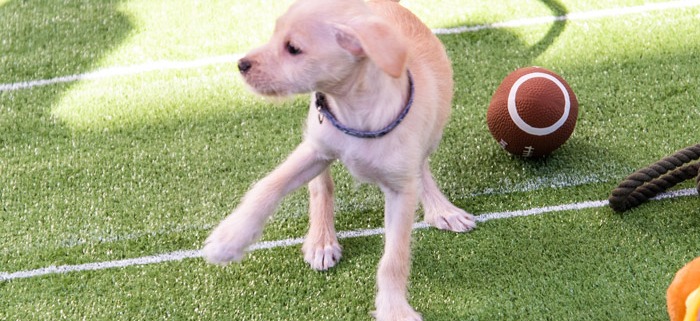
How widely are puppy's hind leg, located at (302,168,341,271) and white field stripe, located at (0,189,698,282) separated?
0.12 meters

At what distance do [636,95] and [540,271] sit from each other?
127 cm

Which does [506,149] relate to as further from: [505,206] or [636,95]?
[636,95]

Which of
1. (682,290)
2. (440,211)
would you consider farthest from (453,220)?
(682,290)

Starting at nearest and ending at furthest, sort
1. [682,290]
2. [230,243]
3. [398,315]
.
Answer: [682,290] < [230,243] < [398,315]

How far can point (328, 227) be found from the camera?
10.1ft

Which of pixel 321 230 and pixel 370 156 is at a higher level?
pixel 370 156

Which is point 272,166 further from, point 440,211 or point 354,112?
point 354,112

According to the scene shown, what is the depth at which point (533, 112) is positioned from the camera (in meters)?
3.18

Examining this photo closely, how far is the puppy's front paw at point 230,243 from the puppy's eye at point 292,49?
0.63m

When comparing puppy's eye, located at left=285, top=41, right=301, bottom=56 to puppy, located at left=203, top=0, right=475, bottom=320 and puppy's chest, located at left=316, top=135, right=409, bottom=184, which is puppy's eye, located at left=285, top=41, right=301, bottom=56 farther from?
puppy's chest, located at left=316, top=135, right=409, bottom=184

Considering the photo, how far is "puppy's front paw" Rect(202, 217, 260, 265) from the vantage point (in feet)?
8.37

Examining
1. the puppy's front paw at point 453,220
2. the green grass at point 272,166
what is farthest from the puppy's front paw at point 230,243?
the puppy's front paw at point 453,220

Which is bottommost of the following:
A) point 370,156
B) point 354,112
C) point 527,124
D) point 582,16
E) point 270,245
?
point 270,245

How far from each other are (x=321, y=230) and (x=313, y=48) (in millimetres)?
995
